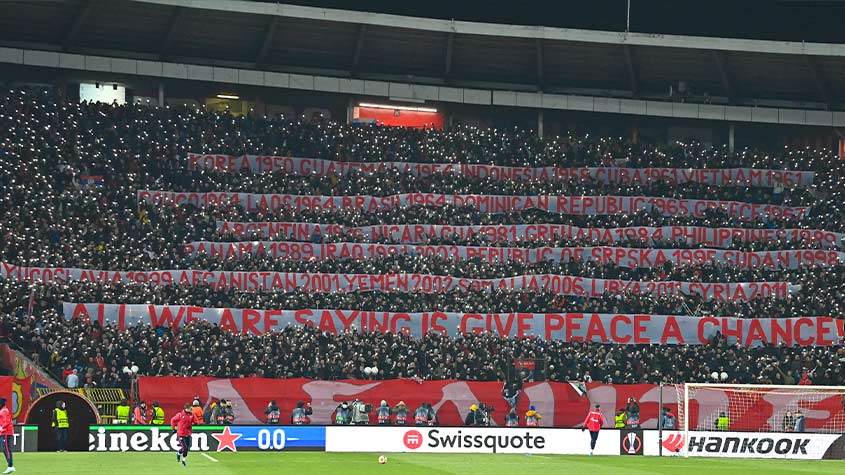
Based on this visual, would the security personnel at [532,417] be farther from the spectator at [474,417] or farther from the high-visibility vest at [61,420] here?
the high-visibility vest at [61,420]

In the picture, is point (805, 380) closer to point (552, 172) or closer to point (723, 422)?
point (723, 422)

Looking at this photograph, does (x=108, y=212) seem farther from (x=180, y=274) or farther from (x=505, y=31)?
(x=505, y=31)

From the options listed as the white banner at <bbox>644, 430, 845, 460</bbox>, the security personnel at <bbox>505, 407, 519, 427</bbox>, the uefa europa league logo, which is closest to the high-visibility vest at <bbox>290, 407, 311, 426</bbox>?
the security personnel at <bbox>505, 407, 519, 427</bbox>

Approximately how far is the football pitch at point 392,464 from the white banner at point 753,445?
1.07 meters

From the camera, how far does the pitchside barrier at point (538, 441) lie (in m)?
36.5

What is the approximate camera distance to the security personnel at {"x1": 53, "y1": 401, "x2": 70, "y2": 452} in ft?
111

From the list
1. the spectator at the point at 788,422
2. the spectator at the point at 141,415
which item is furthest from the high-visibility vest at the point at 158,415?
the spectator at the point at 788,422

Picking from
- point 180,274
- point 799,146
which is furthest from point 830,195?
point 180,274

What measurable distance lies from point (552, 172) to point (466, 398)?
823 inches

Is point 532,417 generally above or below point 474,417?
above

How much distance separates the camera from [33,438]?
3428cm

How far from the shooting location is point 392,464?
102 feet

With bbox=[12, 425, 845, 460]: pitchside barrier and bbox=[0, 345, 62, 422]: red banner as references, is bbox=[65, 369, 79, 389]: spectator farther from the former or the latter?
bbox=[12, 425, 845, 460]: pitchside barrier

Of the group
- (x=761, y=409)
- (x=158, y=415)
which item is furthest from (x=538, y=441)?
(x=158, y=415)
